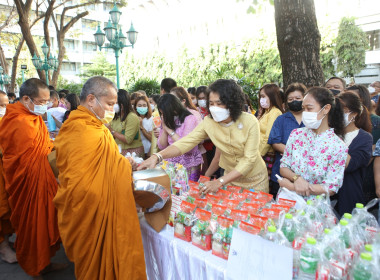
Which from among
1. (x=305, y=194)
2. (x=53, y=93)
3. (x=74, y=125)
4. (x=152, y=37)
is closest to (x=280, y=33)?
(x=305, y=194)

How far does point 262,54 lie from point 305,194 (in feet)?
48.1

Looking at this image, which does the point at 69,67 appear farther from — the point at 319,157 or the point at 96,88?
the point at 319,157

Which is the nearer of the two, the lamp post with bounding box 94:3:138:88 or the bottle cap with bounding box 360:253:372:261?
the bottle cap with bounding box 360:253:372:261

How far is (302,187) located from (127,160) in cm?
120

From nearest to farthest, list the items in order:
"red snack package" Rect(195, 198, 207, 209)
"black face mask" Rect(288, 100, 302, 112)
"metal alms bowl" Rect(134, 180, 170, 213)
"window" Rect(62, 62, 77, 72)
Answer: "metal alms bowl" Rect(134, 180, 170, 213) → "red snack package" Rect(195, 198, 207, 209) → "black face mask" Rect(288, 100, 302, 112) → "window" Rect(62, 62, 77, 72)

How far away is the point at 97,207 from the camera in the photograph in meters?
1.76

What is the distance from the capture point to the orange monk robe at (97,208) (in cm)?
174

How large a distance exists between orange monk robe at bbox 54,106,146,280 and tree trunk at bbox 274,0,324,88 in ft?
9.93

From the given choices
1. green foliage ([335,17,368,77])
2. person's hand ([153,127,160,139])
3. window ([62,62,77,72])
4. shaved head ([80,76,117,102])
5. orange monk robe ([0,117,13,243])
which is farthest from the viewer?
window ([62,62,77,72])

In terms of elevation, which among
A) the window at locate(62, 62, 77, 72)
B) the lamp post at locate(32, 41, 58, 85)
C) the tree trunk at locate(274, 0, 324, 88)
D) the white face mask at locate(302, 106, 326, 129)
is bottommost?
the white face mask at locate(302, 106, 326, 129)

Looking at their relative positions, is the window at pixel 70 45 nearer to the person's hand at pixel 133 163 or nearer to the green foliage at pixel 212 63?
the green foliage at pixel 212 63

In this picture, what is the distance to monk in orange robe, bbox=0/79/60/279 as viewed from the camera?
105 inches

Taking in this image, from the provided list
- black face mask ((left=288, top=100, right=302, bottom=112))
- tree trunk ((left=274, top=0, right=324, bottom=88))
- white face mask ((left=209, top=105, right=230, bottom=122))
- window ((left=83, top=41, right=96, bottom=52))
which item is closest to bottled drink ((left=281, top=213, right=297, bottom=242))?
white face mask ((left=209, top=105, right=230, bottom=122))

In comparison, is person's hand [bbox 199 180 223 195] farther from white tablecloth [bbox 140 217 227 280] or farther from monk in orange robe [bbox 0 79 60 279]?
monk in orange robe [bbox 0 79 60 279]
